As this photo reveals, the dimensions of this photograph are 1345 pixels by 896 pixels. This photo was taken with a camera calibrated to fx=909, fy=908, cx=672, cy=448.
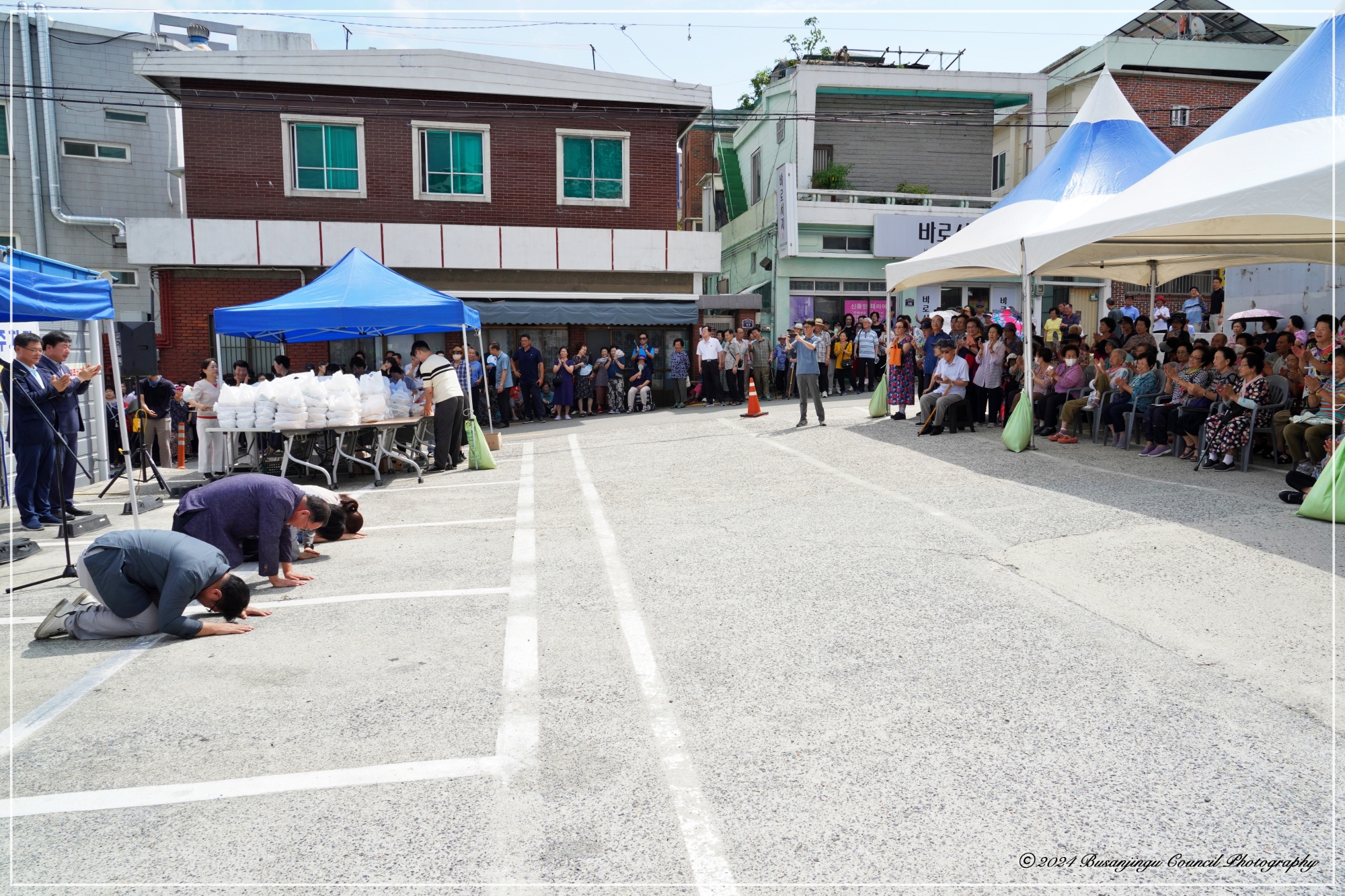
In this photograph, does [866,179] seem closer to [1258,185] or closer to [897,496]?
[1258,185]

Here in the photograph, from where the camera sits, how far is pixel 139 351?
15312 millimetres

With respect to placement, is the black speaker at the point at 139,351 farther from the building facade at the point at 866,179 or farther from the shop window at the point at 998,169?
the shop window at the point at 998,169

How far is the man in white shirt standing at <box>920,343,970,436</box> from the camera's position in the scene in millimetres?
13773

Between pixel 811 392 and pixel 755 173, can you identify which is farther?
pixel 755 173

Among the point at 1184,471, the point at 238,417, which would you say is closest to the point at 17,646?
the point at 238,417

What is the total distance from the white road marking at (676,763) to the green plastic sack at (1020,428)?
7.02 meters

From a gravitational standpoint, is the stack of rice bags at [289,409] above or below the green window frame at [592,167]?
below

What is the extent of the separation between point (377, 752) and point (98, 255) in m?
27.9

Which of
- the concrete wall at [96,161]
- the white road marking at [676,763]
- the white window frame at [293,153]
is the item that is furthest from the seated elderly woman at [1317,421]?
the concrete wall at [96,161]

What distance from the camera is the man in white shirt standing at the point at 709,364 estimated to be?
21422mm

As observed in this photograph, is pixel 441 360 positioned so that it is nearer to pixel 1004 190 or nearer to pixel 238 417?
pixel 238 417

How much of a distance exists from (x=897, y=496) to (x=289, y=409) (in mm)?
7310

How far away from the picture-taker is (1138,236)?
11.4 meters

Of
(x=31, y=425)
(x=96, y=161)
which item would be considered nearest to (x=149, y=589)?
(x=31, y=425)
